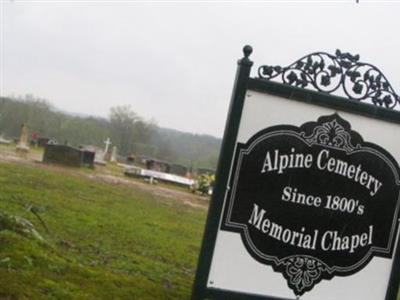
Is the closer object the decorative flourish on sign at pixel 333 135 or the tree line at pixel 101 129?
the decorative flourish on sign at pixel 333 135

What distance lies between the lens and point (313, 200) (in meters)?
3.04

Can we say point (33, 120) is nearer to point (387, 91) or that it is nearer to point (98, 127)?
point (98, 127)

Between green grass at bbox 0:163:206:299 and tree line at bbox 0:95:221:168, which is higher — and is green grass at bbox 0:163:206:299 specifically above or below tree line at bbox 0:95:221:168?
below

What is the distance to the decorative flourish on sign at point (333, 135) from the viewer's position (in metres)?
3.06

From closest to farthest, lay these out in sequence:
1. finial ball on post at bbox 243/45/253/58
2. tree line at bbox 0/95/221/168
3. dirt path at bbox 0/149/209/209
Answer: finial ball on post at bbox 243/45/253/58 → dirt path at bbox 0/149/209/209 → tree line at bbox 0/95/221/168

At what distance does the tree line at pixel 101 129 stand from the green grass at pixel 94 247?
125 ft

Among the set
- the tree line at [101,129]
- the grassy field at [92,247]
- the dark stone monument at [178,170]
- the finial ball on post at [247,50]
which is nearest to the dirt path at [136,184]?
the grassy field at [92,247]

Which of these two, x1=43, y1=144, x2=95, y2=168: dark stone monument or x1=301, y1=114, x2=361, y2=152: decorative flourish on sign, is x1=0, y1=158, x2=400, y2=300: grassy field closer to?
x1=301, y1=114, x2=361, y2=152: decorative flourish on sign

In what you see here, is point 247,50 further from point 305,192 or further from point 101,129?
point 101,129

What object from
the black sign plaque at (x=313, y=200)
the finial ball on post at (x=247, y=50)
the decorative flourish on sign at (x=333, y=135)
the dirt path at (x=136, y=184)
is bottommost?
the dirt path at (x=136, y=184)

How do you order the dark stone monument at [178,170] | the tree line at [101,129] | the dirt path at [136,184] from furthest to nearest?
1. the tree line at [101,129]
2. the dark stone monument at [178,170]
3. the dirt path at [136,184]

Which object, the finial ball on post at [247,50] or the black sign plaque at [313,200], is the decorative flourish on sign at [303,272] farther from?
the finial ball on post at [247,50]

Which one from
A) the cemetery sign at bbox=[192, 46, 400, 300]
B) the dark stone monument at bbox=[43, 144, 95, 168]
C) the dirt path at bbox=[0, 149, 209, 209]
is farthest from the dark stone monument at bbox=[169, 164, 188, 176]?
the cemetery sign at bbox=[192, 46, 400, 300]

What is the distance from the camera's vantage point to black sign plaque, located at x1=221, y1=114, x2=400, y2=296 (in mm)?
2967
